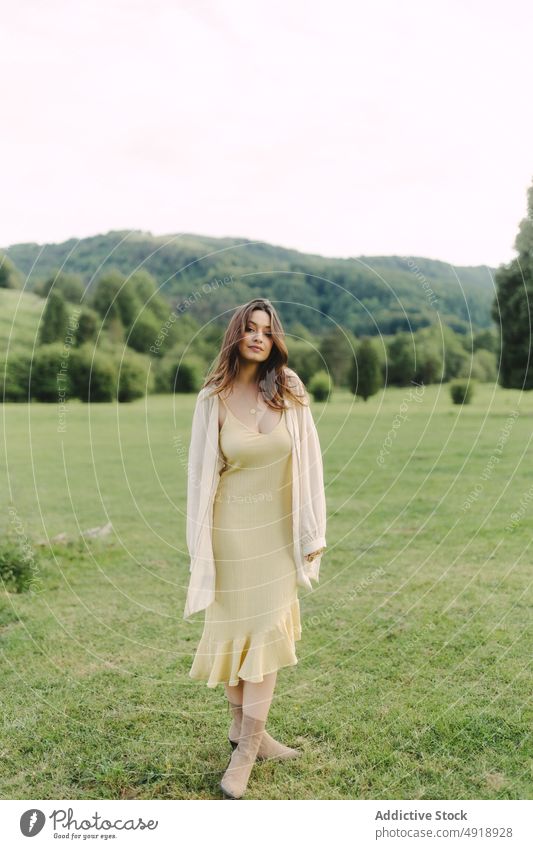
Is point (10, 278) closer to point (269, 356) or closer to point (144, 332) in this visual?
point (144, 332)

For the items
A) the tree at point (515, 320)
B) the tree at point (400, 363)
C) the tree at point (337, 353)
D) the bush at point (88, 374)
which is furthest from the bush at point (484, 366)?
the bush at point (88, 374)

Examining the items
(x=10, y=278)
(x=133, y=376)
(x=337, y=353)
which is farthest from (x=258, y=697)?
(x=10, y=278)

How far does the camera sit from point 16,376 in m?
21.2

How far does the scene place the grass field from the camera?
430 cm

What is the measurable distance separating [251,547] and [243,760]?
3.43ft

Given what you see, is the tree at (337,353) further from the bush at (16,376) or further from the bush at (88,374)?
the bush at (16,376)

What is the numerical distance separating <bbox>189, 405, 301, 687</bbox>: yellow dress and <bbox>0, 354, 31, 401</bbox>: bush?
1639 cm

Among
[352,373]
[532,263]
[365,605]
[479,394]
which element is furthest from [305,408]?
[479,394]

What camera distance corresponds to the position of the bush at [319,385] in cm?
1783

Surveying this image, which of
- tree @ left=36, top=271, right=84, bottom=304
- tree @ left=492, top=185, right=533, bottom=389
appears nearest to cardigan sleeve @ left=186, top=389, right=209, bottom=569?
tree @ left=492, top=185, right=533, bottom=389

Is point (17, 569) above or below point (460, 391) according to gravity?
below

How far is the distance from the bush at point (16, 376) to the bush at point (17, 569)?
39.1 feet

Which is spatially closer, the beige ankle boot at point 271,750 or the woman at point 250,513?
the woman at point 250,513
